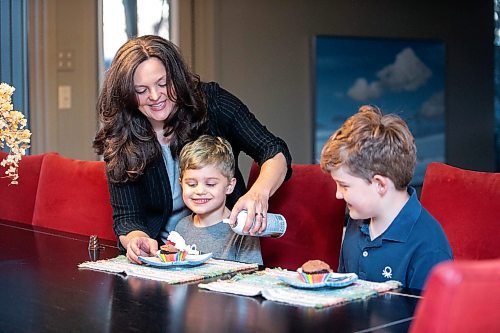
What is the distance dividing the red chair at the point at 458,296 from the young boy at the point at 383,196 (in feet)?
3.43

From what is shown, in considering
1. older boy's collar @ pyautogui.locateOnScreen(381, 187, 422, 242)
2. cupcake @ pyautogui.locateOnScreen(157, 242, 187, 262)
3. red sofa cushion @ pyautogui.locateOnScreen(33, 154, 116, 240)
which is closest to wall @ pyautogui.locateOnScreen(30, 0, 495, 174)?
red sofa cushion @ pyautogui.locateOnScreen(33, 154, 116, 240)

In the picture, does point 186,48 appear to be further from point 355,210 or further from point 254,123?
point 355,210

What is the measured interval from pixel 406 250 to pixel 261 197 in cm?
43

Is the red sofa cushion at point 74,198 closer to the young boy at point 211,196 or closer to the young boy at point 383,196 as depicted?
the young boy at point 211,196

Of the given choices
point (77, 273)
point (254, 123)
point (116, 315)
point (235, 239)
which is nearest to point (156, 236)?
point (235, 239)

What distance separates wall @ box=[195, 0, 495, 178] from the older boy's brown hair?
319 centimetres

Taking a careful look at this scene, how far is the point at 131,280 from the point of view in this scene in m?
1.94

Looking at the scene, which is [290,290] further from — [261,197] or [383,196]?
[261,197]

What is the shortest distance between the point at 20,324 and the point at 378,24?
500cm

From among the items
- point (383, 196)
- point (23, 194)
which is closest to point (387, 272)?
point (383, 196)

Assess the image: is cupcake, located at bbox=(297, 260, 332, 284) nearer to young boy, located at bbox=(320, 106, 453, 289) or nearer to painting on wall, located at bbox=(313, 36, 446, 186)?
young boy, located at bbox=(320, 106, 453, 289)

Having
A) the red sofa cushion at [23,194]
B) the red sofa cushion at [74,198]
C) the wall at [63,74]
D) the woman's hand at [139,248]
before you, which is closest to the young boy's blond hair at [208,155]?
the woman's hand at [139,248]

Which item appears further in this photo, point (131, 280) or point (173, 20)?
point (173, 20)

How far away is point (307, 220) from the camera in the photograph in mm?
2678
